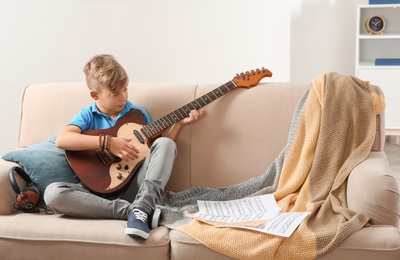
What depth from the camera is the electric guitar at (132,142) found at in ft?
7.91

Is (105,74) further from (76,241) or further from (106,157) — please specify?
(76,241)

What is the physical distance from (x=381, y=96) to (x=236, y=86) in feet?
1.85

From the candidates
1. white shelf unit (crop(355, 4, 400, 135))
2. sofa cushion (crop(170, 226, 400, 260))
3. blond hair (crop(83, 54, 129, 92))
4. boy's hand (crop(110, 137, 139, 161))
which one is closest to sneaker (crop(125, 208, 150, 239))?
sofa cushion (crop(170, 226, 400, 260))

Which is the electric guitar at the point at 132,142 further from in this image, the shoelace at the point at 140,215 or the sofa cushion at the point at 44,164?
the shoelace at the point at 140,215

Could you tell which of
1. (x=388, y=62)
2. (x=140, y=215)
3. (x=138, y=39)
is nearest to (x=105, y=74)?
(x=140, y=215)

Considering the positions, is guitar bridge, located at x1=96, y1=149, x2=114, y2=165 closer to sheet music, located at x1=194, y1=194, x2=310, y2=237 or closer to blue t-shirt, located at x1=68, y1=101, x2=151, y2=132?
blue t-shirt, located at x1=68, y1=101, x2=151, y2=132

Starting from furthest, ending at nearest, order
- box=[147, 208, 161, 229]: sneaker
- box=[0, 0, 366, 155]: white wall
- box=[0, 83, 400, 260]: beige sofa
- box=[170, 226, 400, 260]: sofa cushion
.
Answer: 1. box=[0, 0, 366, 155]: white wall
2. box=[147, 208, 161, 229]: sneaker
3. box=[0, 83, 400, 260]: beige sofa
4. box=[170, 226, 400, 260]: sofa cushion

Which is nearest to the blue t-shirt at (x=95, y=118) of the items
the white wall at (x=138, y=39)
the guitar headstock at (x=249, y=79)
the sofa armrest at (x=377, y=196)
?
the guitar headstock at (x=249, y=79)

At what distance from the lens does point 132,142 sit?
2.51 meters

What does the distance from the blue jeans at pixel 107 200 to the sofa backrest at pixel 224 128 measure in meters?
0.23

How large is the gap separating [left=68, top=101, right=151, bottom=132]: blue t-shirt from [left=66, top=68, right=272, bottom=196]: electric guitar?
34 mm

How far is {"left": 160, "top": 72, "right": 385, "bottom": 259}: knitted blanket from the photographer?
2.05m

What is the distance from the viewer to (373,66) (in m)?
4.70

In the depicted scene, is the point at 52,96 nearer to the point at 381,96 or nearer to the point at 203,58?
the point at 381,96
